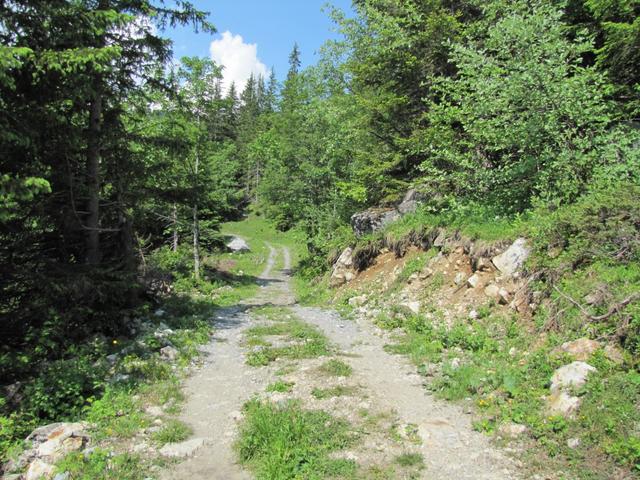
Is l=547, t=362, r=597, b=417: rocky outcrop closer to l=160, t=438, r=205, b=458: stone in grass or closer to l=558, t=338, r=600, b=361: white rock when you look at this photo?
l=558, t=338, r=600, b=361: white rock

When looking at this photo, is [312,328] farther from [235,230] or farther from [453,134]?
[235,230]

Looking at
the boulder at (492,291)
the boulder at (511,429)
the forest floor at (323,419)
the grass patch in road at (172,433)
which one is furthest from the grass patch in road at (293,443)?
the boulder at (492,291)

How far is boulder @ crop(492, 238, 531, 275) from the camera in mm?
9328

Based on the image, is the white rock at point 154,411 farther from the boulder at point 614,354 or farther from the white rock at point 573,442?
the boulder at point 614,354

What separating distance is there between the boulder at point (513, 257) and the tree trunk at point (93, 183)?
9.93 meters

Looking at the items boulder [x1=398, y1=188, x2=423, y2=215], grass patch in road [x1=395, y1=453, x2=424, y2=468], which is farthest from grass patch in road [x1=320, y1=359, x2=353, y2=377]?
boulder [x1=398, y1=188, x2=423, y2=215]

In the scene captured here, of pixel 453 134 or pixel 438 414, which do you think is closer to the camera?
pixel 438 414

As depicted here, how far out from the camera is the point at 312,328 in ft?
39.4

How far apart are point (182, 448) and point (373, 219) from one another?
1431cm

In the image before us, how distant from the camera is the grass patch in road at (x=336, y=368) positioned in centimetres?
804

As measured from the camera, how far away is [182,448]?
573cm

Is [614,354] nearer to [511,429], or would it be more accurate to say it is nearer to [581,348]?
[581,348]

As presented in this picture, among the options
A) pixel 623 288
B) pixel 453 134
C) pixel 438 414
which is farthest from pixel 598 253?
pixel 453 134

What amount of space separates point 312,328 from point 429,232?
5235mm
